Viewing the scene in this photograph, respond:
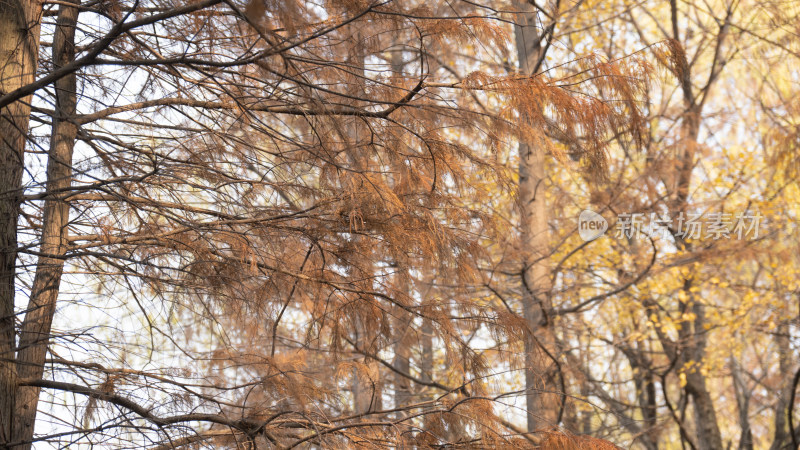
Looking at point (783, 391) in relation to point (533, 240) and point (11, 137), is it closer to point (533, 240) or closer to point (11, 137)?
point (533, 240)

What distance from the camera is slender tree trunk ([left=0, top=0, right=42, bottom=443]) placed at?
148 inches

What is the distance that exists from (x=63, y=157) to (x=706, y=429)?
363 inches

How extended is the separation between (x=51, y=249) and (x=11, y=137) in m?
0.64

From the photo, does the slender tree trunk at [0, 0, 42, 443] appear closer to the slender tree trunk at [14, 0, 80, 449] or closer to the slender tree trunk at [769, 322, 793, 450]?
the slender tree trunk at [14, 0, 80, 449]

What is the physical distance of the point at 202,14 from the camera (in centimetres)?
398

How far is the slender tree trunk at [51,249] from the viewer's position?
3.78 m

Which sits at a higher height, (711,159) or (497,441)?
(711,159)

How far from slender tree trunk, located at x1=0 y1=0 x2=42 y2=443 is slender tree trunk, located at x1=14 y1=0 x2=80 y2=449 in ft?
0.31

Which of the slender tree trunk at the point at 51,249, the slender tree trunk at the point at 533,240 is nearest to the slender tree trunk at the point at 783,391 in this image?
the slender tree trunk at the point at 533,240

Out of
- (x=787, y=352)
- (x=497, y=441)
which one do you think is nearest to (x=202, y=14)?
(x=497, y=441)

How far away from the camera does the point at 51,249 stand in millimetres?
4020

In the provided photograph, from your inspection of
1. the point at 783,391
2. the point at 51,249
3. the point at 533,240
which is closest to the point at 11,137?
the point at 51,249

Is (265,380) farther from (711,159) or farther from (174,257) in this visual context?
(711,159)

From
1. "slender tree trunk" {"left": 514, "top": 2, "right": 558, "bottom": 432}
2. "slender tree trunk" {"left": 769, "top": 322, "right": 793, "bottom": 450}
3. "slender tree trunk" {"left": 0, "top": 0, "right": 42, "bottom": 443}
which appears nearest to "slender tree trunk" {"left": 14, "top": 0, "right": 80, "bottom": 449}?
"slender tree trunk" {"left": 0, "top": 0, "right": 42, "bottom": 443}
